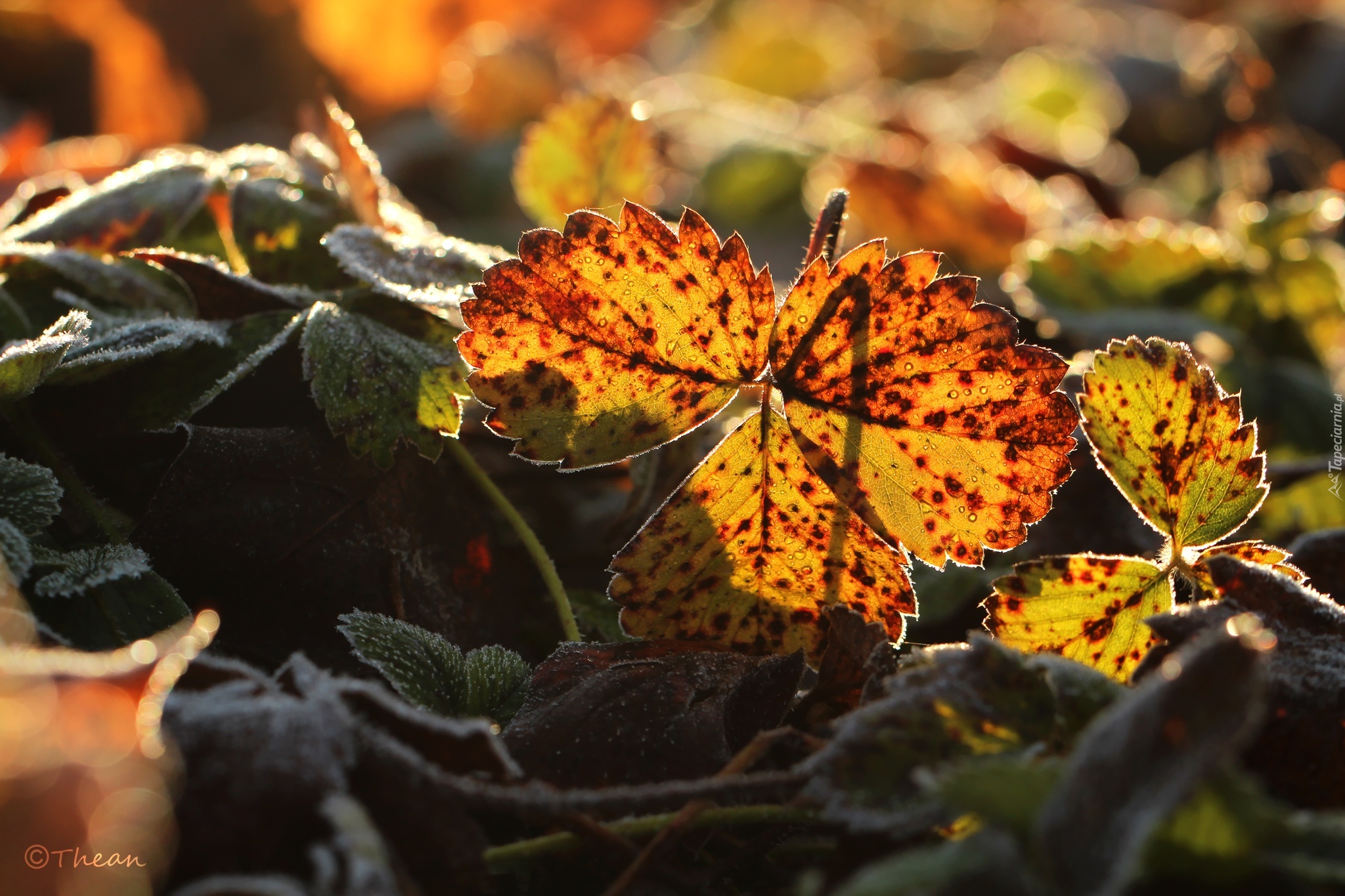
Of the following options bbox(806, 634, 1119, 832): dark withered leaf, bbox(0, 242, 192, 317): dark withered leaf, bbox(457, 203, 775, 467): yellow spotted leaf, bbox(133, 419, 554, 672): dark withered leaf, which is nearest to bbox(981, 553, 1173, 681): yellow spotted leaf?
bbox(806, 634, 1119, 832): dark withered leaf

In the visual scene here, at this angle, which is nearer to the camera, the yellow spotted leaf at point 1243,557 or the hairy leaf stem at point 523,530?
the yellow spotted leaf at point 1243,557

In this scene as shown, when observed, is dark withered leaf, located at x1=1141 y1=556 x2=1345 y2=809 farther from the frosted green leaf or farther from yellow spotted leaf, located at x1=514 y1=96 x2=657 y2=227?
yellow spotted leaf, located at x1=514 y1=96 x2=657 y2=227

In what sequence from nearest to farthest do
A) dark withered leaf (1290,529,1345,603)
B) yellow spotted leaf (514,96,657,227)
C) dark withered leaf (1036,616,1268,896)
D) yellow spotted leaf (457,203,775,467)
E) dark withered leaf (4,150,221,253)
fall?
1. dark withered leaf (1036,616,1268,896)
2. yellow spotted leaf (457,203,775,467)
3. dark withered leaf (1290,529,1345,603)
4. dark withered leaf (4,150,221,253)
5. yellow spotted leaf (514,96,657,227)

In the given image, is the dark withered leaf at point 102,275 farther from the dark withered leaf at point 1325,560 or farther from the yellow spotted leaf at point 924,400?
the dark withered leaf at point 1325,560

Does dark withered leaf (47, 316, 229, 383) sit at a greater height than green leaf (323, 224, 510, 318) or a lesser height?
lesser

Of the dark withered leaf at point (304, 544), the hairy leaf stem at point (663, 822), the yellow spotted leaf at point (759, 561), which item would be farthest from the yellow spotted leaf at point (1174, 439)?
the dark withered leaf at point (304, 544)

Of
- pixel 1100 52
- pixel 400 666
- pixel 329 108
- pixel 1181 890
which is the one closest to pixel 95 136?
pixel 329 108

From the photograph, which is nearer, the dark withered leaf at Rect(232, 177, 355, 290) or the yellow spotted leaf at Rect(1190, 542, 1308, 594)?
the yellow spotted leaf at Rect(1190, 542, 1308, 594)
